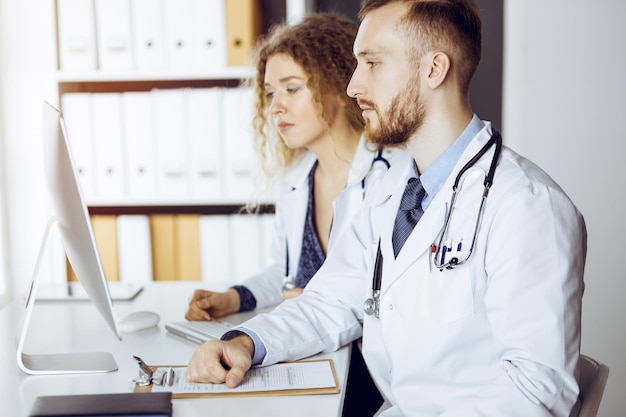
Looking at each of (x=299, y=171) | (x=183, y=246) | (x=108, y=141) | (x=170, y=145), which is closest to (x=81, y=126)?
(x=108, y=141)

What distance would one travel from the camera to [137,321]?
1.51 metres

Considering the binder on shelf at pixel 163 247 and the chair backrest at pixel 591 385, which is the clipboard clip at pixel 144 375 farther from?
the binder on shelf at pixel 163 247

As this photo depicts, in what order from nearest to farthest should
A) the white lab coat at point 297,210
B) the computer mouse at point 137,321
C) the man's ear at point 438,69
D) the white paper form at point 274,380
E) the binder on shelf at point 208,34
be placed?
the white paper form at point 274,380
the man's ear at point 438,69
the computer mouse at point 137,321
the white lab coat at point 297,210
the binder on shelf at point 208,34

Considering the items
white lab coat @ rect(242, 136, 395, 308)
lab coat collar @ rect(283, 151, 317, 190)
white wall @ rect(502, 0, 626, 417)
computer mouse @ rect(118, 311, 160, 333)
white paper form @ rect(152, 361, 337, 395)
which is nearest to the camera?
white paper form @ rect(152, 361, 337, 395)

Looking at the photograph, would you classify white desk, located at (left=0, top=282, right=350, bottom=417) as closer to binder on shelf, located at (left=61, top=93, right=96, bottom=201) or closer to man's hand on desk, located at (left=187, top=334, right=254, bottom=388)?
man's hand on desk, located at (left=187, top=334, right=254, bottom=388)

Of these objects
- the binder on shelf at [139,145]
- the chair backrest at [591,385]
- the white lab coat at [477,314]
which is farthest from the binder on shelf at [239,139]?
the chair backrest at [591,385]

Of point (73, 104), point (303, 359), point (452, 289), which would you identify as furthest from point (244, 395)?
point (73, 104)

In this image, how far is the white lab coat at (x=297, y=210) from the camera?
170 centimetres

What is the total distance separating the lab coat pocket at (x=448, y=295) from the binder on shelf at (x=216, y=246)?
4.17 feet

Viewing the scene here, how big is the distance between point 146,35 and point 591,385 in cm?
175

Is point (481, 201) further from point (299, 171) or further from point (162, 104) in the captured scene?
point (162, 104)

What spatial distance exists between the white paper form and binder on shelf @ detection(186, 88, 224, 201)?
1.17m

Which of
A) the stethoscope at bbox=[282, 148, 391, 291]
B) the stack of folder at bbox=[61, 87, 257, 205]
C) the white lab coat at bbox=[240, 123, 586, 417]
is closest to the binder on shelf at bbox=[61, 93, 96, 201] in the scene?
the stack of folder at bbox=[61, 87, 257, 205]

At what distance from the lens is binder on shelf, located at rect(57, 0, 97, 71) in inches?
92.2
